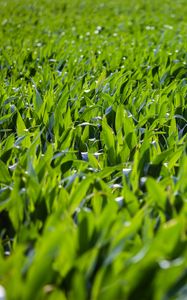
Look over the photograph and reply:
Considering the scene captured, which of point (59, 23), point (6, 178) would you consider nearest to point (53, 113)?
point (6, 178)

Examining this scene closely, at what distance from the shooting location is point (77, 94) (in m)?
3.31

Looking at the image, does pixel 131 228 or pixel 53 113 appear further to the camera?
pixel 53 113

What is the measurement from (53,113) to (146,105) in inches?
19.5

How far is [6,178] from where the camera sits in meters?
2.20

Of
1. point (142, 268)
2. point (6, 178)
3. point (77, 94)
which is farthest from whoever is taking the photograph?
point (77, 94)

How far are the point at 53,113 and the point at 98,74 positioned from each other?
1146mm

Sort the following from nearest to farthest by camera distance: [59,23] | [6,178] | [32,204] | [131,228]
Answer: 1. [131,228]
2. [32,204]
3. [6,178]
4. [59,23]

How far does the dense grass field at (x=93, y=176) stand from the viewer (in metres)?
1.33

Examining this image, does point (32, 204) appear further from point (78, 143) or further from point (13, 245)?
point (78, 143)

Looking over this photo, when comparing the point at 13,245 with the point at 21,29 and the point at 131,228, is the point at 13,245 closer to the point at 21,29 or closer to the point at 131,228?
the point at 131,228

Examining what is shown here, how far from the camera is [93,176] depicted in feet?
6.43

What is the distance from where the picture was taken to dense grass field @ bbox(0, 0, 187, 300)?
4.36 feet

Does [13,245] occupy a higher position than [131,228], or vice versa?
[131,228]

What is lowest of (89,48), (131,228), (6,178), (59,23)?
(59,23)
